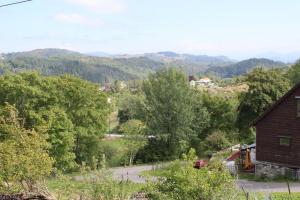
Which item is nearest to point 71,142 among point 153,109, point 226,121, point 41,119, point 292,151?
point 41,119

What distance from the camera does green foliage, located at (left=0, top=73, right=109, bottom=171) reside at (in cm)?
4253

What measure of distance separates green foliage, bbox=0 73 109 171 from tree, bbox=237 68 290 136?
15846 mm

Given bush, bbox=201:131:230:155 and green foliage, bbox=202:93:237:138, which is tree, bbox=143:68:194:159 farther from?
green foliage, bbox=202:93:237:138

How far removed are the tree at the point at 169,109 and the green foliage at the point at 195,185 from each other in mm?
40841

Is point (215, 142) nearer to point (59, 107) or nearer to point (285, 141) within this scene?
point (59, 107)

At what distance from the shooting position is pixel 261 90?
162 ft

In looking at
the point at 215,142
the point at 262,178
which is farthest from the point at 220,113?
the point at 262,178

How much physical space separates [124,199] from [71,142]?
29.1m

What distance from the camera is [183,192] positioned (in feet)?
43.3

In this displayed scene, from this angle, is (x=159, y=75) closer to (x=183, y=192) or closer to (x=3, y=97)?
(x=3, y=97)

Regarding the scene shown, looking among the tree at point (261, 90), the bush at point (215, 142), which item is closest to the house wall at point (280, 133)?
the tree at point (261, 90)

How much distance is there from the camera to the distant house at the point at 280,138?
34125 millimetres

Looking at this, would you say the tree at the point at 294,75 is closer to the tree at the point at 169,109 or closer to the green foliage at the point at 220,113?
the green foliage at the point at 220,113

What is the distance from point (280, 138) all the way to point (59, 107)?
21.4 meters
